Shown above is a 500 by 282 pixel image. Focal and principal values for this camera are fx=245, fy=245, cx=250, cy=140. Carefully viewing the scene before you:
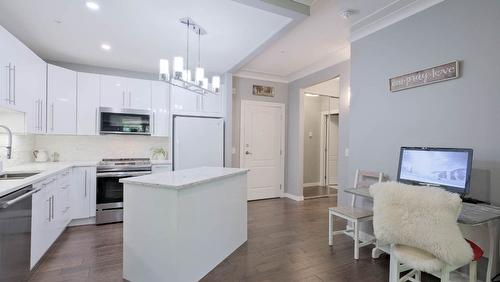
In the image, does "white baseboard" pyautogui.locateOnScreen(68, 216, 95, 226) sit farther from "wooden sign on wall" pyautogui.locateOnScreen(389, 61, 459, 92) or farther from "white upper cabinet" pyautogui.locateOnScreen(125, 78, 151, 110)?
"wooden sign on wall" pyautogui.locateOnScreen(389, 61, 459, 92)

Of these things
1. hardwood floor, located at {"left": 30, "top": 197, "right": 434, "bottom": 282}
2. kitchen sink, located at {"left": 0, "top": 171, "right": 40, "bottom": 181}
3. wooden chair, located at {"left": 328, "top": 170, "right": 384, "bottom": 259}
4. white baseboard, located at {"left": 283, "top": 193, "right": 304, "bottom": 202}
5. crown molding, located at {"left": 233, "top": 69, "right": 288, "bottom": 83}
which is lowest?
hardwood floor, located at {"left": 30, "top": 197, "right": 434, "bottom": 282}

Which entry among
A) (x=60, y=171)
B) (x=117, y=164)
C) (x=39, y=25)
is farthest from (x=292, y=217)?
(x=39, y=25)

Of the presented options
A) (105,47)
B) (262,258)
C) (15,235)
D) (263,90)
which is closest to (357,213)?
(262,258)

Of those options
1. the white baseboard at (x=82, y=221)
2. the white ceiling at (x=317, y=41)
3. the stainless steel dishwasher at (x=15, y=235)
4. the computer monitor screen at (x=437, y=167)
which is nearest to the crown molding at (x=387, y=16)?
the white ceiling at (x=317, y=41)

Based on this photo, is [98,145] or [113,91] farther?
[98,145]

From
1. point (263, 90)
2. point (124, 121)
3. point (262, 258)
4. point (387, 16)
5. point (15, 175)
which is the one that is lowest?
point (262, 258)

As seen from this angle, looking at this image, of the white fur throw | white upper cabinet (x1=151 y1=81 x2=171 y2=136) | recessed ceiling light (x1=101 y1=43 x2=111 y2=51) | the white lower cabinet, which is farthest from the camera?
white upper cabinet (x1=151 y1=81 x2=171 y2=136)

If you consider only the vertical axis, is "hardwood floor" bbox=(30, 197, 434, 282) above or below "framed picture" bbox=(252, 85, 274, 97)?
below

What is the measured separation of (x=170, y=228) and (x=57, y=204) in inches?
78.3

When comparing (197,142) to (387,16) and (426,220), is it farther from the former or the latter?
(426,220)

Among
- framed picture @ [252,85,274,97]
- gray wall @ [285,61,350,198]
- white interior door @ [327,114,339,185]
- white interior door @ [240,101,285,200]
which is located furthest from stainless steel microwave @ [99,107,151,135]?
white interior door @ [327,114,339,185]

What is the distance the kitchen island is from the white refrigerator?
82.5 inches

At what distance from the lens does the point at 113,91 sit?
4.14 meters

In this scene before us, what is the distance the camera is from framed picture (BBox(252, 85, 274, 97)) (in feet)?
17.2
